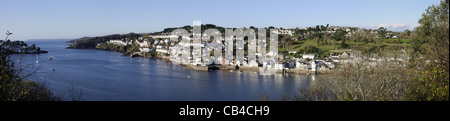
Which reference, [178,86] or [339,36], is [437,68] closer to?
[178,86]

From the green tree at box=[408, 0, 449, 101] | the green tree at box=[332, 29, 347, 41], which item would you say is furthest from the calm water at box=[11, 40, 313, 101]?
the green tree at box=[332, 29, 347, 41]

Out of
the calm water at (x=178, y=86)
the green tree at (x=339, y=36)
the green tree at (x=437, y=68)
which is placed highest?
the green tree at (x=339, y=36)

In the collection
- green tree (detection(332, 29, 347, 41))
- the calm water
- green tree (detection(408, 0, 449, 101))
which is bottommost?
the calm water

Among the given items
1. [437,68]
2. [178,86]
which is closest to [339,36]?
[178,86]

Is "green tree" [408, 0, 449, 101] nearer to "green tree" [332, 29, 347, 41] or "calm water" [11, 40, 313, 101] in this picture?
"calm water" [11, 40, 313, 101]

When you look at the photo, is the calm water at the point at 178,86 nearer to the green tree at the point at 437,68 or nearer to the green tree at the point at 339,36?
the green tree at the point at 437,68

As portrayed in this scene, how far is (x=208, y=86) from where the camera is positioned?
33.8 ft

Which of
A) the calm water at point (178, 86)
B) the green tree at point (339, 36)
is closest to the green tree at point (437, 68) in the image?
the calm water at point (178, 86)

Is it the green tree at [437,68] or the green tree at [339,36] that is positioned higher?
the green tree at [339,36]

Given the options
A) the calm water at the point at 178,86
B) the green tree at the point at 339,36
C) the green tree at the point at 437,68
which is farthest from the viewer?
the green tree at the point at 339,36
